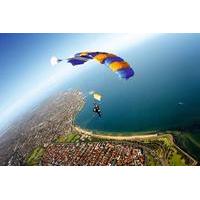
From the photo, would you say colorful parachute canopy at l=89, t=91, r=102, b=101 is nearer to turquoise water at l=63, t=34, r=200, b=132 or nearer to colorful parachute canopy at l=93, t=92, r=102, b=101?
colorful parachute canopy at l=93, t=92, r=102, b=101

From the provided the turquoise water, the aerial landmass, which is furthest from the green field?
the turquoise water

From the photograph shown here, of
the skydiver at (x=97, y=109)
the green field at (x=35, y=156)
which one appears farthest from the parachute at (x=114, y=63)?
the green field at (x=35, y=156)

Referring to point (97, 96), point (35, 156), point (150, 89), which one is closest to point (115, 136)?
point (97, 96)

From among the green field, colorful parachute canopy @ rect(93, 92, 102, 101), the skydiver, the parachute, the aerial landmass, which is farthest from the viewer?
colorful parachute canopy @ rect(93, 92, 102, 101)

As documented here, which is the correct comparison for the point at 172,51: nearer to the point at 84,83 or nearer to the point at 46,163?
the point at 84,83

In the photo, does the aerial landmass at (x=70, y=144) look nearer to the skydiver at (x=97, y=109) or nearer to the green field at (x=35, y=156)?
the green field at (x=35, y=156)

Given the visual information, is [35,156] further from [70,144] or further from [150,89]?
[150,89]
